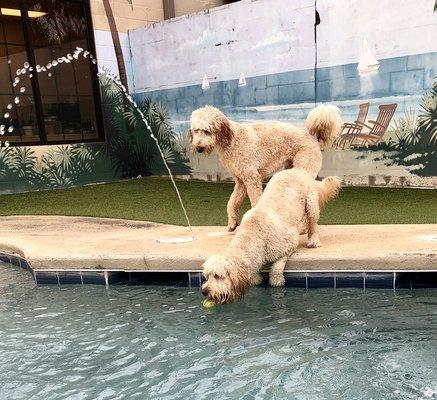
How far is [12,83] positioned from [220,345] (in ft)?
31.0

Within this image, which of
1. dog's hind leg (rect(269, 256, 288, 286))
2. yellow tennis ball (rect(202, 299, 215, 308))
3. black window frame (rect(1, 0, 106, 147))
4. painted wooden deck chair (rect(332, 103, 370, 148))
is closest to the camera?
yellow tennis ball (rect(202, 299, 215, 308))

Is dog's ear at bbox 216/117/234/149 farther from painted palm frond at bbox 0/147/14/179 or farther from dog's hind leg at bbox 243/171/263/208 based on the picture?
painted palm frond at bbox 0/147/14/179

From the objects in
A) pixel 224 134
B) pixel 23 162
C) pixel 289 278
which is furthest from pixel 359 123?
pixel 23 162

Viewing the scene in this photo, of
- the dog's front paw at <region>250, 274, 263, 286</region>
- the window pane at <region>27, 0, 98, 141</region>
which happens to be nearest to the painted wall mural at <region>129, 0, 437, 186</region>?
the window pane at <region>27, 0, 98, 141</region>

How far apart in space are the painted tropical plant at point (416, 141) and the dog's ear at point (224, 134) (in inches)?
179

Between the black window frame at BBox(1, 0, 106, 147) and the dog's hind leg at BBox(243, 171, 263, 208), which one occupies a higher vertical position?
the black window frame at BBox(1, 0, 106, 147)

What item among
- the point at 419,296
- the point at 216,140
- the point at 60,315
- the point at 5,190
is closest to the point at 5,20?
the point at 5,190

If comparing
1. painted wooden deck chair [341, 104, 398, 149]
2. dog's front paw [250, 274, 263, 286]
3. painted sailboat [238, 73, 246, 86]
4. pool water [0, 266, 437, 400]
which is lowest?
pool water [0, 266, 437, 400]

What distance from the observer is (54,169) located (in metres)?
10.7

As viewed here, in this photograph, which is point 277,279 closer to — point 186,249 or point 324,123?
point 186,249

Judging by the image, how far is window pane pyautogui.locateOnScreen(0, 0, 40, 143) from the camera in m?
9.88

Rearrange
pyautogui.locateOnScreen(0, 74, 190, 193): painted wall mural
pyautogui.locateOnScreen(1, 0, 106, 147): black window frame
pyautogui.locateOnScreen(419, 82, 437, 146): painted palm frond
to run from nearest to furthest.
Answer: pyautogui.locateOnScreen(419, 82, 437, 146): painted palm frond → pyautogui.locateOnScreen(1, 0, 106, 147): black window frame → pyautogui.locateOnScreen(0, 74, 190, 193): painted wall mural

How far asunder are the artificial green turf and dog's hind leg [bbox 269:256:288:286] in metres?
1.96

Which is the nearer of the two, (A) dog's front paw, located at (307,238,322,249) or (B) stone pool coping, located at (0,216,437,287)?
(B) stone pool coping, located at (0,216,437,287)
